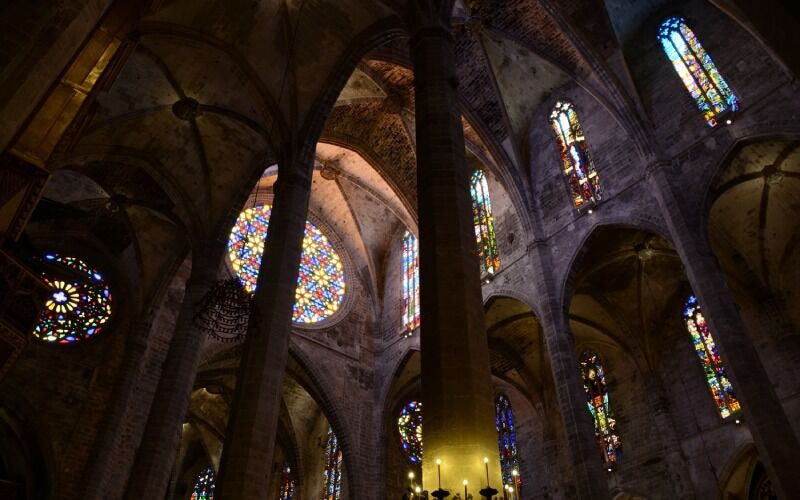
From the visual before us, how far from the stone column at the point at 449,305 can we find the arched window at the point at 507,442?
1188cm

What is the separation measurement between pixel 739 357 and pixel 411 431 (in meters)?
12.3

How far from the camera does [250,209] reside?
19484 mm

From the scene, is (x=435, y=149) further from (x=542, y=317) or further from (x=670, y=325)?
(x=670, y=325)

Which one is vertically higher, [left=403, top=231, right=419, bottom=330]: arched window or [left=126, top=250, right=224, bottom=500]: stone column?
[left=403, top=231, right=419, bottom=330]: arched window

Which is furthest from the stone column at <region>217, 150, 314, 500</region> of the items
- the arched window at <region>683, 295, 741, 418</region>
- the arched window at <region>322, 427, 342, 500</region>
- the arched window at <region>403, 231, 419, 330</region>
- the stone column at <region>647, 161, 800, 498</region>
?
the arched window at <region>322, 427, 342, 500</region>

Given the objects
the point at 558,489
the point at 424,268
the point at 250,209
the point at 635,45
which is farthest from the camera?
the point at 250,209

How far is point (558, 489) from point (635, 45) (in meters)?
12.2

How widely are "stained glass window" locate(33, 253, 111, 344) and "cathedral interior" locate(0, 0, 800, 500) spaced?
60mm

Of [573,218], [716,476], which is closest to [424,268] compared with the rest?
[573,218]

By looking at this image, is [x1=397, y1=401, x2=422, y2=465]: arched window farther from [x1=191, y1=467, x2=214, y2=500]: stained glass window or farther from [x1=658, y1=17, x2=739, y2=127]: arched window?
[x1=658, y1=17, x2=739, y2=127]: arched window

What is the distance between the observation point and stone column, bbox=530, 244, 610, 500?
35.6 ft

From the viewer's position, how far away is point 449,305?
6.16 m

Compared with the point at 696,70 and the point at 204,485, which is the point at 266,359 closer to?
the point at 696,70

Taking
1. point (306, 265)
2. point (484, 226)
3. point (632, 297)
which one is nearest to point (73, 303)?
point (306, 265)
